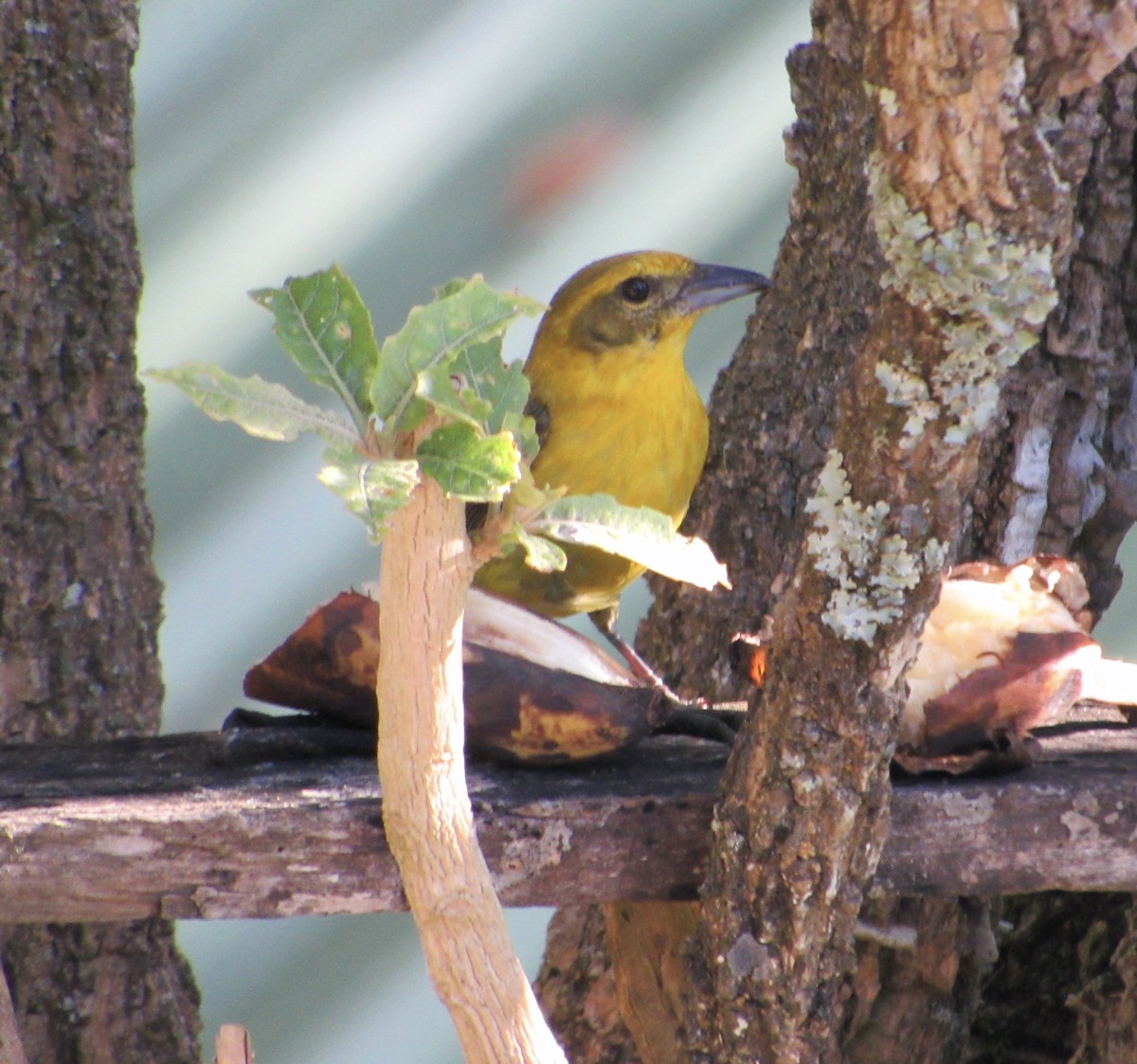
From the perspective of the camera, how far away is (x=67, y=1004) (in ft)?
5.08

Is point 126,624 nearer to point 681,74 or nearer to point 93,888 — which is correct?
point 93,888

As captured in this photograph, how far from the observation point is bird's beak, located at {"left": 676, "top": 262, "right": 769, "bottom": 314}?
6.41ft

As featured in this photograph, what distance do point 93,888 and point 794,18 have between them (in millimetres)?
2358

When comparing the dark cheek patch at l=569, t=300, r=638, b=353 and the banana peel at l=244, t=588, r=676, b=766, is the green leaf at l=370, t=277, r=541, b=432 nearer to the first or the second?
the banana peel at l=244, t=588, r=676, b=766

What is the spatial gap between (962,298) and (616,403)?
1.23 meters

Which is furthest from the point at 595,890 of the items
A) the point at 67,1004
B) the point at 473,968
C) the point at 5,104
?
the point at 5,104

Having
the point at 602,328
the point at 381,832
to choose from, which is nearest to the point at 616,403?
the point at 602,328

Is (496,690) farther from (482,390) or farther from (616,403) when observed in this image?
(616,403)

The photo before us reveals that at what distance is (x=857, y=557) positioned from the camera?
2.85 feet

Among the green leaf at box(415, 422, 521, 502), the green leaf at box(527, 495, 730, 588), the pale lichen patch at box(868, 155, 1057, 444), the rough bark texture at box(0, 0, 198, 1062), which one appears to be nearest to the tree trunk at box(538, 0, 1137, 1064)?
the pale lichen patch at box(868, 155, 1057, 444)

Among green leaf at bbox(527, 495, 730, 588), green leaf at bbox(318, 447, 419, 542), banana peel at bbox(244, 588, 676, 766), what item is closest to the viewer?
green leaf at bbox(318, 447, 419, 542)

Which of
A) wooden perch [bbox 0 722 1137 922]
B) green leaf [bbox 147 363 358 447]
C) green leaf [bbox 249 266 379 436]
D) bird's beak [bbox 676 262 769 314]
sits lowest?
wooden perch [bbox 0 722 1137 922]

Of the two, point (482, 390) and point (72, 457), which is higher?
point (72, 457)

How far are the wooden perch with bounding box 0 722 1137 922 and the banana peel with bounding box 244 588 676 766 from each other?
27 millimetres
